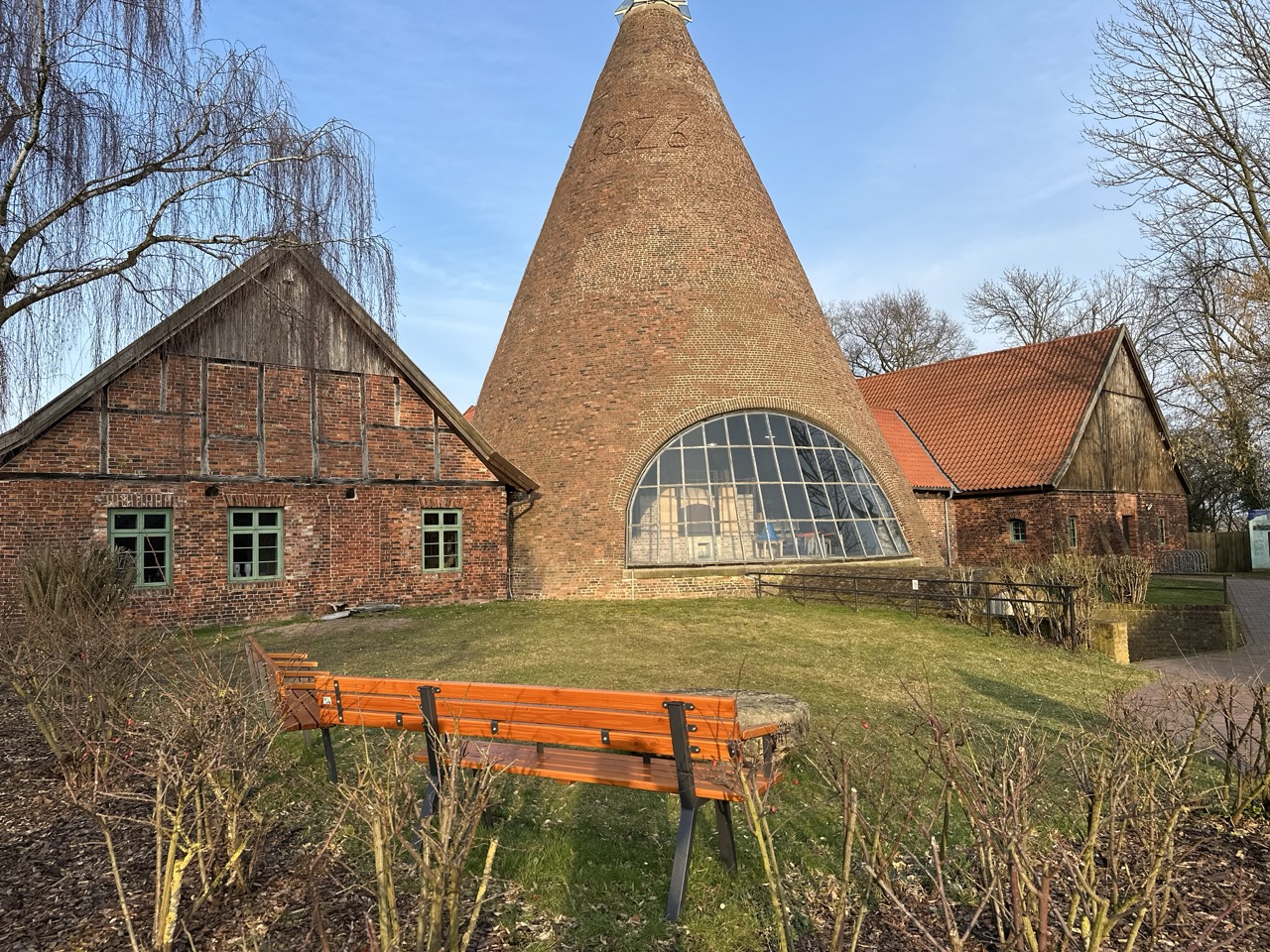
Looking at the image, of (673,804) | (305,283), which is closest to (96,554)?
(305,283)

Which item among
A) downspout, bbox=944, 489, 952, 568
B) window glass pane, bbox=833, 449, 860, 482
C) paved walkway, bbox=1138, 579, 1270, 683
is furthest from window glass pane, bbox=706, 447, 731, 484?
downspout, bbox=944, 489, 952, 568

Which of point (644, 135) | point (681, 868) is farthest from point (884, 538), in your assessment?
point (681, 868)

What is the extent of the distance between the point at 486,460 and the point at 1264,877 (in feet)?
44.6

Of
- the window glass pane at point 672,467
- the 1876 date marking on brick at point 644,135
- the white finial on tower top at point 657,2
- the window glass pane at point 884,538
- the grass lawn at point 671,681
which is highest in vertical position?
the white finial on tower top at point 657,2

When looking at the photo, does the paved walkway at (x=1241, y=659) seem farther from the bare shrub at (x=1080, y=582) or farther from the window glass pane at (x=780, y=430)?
the window glass pane at (x=780, y=430)

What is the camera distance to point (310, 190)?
786 centimetres

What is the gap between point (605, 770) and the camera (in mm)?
4188

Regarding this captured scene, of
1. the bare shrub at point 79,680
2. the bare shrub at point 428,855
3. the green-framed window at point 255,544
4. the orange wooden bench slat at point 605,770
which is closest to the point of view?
the bare shrub at point 428,855

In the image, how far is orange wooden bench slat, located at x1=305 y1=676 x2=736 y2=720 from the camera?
3672 mm

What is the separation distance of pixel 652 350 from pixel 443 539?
5.48 m

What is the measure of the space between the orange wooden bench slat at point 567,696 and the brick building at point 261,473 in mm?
6724

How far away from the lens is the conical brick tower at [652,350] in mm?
15945

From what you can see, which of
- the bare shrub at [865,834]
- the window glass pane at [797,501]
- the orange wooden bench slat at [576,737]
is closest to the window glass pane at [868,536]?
the window glass pane at [797,501]

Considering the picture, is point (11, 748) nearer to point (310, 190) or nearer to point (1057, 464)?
point (310, 190)
